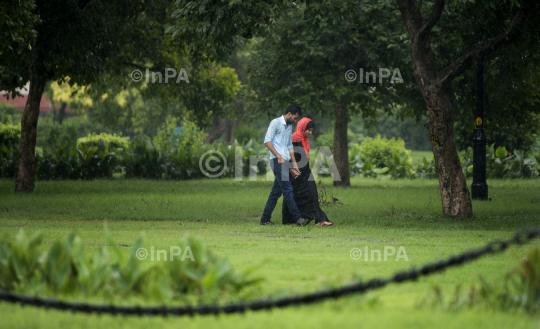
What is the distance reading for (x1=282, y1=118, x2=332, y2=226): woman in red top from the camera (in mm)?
11273

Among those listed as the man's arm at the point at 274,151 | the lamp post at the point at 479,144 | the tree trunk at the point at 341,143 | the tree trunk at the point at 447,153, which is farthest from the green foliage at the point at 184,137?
the man's arm at the point at 274,151

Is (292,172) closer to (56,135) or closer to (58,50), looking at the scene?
(58,50)

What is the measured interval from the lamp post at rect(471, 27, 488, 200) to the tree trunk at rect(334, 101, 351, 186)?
20.8 feet

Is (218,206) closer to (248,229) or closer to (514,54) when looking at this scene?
(248,229)

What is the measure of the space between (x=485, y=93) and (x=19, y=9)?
12312 millimetres

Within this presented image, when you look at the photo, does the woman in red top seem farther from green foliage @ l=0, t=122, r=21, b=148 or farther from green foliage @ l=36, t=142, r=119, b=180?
green foliage @ l=0, t=122, r=21, b=148

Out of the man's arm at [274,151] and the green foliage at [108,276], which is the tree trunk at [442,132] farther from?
the green foliage at [108,276]

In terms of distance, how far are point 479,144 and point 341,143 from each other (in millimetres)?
6961

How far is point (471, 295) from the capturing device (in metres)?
4.67

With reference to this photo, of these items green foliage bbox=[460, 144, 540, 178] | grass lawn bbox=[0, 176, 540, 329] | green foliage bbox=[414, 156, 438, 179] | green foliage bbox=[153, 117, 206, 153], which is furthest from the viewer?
green foliage bbox=[153, 117, 206, 153]

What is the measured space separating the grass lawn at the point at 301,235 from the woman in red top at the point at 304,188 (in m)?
0.36

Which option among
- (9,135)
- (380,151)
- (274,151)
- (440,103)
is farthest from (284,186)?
(380,151)

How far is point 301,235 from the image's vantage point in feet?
32.0

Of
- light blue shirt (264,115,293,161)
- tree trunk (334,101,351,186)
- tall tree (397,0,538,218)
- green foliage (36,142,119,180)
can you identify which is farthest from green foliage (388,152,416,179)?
light blue shirt (264,115,293,161)
